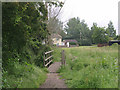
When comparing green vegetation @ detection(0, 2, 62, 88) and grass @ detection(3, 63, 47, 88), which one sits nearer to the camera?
green vegetation @ detection(0, 2, 62, 88)

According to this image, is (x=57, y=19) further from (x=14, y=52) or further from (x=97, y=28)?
(x=14, y=52)

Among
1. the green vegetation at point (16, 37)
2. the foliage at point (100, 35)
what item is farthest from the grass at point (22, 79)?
the foliage at point (100, 35)

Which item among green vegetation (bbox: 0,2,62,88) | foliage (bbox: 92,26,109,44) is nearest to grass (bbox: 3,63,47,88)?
green vegetation (bbox: 0,2,62,88)

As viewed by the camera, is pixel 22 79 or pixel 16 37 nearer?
pixel 16 37

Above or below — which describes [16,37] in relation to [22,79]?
above

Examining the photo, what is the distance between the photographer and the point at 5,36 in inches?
123

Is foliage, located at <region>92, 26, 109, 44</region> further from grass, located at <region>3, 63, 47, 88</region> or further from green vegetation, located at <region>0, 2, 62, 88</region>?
grass, located at <region>3, 63, 47, 88</region>

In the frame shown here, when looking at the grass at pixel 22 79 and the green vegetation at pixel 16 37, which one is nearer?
the green vegetation at pixel 16 37

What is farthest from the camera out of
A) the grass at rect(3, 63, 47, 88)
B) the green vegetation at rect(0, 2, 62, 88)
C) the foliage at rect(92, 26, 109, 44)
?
the foliage at rect(92, 26, 109, 44)

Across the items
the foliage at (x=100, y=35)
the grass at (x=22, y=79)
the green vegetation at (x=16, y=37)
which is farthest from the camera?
the foliage at (x=100, y=35)

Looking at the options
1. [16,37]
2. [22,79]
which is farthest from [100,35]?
[22,79]

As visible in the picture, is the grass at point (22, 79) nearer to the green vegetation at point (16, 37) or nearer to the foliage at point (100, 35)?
the green vegetation at point (16, 37)

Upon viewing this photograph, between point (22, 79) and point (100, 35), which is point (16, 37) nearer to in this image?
point (22, 79)

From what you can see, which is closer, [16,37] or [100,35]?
[16,37]
